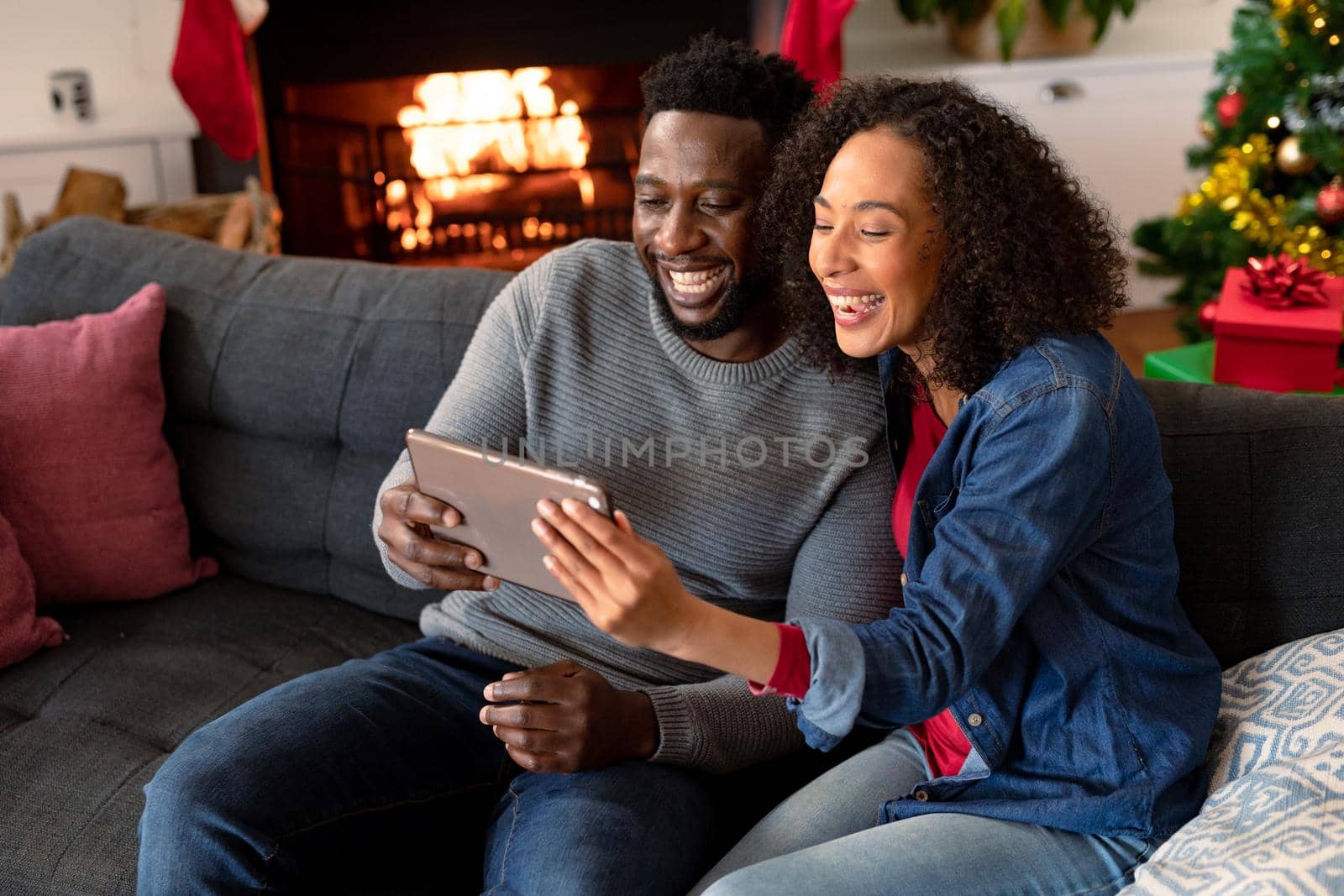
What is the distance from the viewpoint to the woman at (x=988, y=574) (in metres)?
1.00

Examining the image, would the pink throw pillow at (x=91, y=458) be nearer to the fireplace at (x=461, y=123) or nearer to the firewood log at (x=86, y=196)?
the firewood log at (x=86, y=196)

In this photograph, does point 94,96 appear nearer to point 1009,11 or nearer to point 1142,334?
point 1009,11

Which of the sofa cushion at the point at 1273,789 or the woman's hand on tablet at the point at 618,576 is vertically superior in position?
the woman's hand on tablet at the point at 618,576

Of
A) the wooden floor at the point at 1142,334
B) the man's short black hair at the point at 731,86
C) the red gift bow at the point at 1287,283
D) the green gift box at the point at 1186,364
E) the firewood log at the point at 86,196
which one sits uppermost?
the man's short black hair at the point at 731,86

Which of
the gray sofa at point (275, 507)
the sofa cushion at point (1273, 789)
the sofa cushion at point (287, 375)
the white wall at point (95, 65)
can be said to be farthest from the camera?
the white wall at point (95, 65)

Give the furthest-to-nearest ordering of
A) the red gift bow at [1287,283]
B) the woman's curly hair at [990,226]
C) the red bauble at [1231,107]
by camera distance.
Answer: the red bauble at [1231,107] < the red gift bow at [1287,283] < the woman's curly hair at [990,226]

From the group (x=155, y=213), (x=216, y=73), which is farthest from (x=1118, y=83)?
(x=155, y=213)

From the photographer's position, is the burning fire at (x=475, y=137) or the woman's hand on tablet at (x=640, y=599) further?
the burning fire at (x=475, y=137)

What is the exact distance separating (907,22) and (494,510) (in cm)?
306

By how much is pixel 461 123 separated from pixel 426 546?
233 centimetres

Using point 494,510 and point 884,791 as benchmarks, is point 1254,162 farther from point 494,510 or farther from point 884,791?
point 494,510

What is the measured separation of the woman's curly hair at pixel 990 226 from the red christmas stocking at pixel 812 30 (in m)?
1.74

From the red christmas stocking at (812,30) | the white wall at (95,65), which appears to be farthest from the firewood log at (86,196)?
the red christmas stocking at (812,30)

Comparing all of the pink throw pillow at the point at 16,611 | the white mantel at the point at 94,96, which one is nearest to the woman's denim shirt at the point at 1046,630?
the pink throw pillow at the point at 16,611
